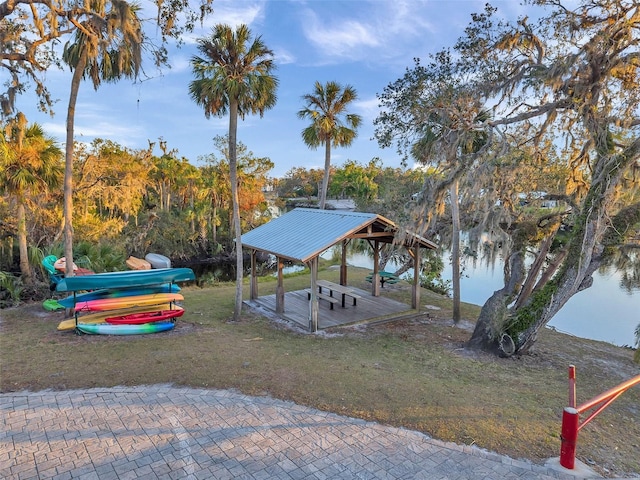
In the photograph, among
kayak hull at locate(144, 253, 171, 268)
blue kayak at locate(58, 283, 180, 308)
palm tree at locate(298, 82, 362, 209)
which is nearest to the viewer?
blue kayak at locate(58, 283, 180, 308)

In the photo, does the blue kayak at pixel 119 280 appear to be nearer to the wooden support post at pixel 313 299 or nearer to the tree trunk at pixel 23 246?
the wooden support post at pixel 313 299

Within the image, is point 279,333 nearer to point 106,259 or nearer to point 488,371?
point 488,371

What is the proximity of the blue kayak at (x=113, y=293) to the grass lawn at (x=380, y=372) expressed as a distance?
2.21 ft

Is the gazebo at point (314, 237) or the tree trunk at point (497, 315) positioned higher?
the gazebo at point (314, 237)

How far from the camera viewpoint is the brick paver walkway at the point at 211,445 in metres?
3.82

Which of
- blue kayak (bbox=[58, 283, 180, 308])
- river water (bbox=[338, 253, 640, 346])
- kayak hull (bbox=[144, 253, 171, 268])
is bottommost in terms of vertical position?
river water (bbox=[338, 253, 640, 346])

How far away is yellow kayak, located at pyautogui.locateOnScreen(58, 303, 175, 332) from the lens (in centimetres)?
A: 835

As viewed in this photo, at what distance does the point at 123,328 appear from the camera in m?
8.53

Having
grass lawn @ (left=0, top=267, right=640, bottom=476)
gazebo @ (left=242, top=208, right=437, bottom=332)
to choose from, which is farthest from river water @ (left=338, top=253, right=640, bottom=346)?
grass lawn @ (left=0, top=267, right=640, bottom=476)

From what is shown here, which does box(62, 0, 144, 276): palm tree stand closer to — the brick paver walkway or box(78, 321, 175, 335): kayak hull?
box(78, 321, 175, 335): kayak hull

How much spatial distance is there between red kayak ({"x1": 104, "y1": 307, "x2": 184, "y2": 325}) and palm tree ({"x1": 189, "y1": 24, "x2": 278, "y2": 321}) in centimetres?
455

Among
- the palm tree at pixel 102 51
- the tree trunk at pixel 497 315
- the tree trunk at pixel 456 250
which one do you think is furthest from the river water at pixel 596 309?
the palm tree at pixel 102 51

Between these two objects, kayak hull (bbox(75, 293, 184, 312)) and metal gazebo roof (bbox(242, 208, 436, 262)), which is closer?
kayak hull (bbox(75, 293, 184, 312))

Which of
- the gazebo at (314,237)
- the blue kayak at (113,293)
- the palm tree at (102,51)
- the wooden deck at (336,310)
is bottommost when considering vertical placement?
the wooden deck at (336,310)
